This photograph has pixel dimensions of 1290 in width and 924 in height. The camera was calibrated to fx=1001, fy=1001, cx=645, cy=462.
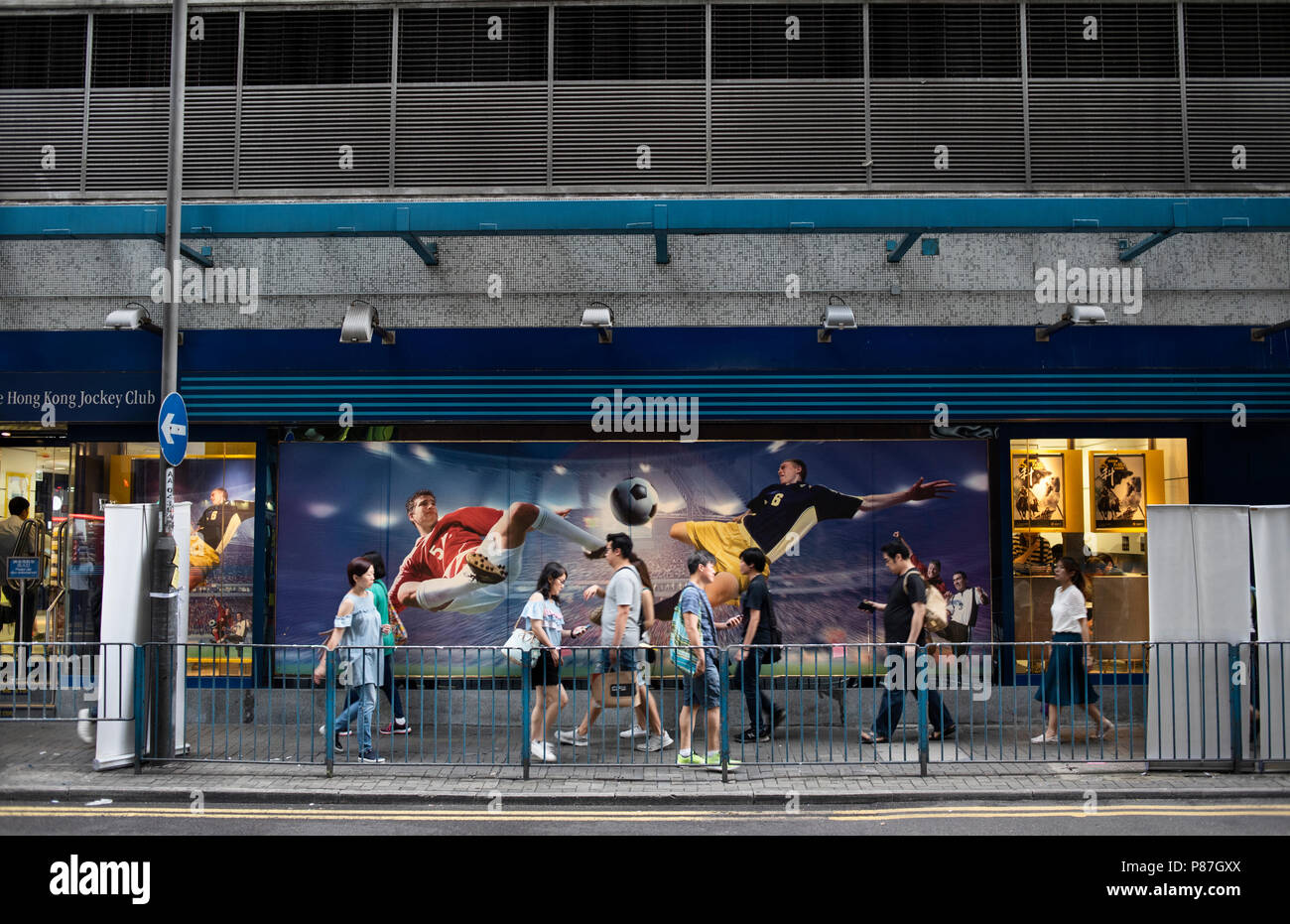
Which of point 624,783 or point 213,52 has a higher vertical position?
point 213,52

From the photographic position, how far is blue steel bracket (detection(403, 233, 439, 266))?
470 inches

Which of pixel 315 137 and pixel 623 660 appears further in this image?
pixel 315 137

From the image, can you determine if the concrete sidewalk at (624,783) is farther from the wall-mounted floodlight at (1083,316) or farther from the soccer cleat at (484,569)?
the wall-mounted floodlight at (1083,316)

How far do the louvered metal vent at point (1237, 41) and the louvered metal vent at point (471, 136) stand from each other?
8724 mm

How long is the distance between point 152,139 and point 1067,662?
12.9m

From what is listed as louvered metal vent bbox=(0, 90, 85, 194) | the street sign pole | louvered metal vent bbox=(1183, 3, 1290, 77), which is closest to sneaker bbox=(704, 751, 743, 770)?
the street sign pole

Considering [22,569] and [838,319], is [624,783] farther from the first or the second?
[22,569]

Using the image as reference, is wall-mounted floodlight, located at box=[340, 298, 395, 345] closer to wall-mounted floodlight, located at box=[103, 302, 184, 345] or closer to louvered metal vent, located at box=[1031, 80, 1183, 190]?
wall-mounted floodlight, located at box=[103, 302, 184, 345]

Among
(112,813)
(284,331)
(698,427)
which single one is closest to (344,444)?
(284,331)

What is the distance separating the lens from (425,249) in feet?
40.6

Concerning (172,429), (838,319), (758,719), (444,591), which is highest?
(838,319)

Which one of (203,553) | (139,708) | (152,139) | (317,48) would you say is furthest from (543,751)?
(152,139)

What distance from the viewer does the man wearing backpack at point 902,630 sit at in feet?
32.5

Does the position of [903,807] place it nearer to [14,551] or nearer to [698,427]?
[698,427]
